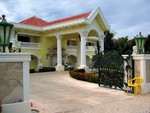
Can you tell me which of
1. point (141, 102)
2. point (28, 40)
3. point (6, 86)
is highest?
point (28, 40)

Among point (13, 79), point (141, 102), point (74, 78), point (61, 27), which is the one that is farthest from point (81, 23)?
point (13, 79)

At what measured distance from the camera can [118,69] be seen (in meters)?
10.9

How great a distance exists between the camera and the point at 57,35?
23078 mm

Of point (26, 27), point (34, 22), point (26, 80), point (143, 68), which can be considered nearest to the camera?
point (26, 80)

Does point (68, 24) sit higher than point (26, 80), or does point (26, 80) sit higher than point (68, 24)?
point (68, 24)

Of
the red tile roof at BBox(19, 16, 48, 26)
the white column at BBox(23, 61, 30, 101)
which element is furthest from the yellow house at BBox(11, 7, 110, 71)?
the white column at BBox(23, 61, 30, 101)

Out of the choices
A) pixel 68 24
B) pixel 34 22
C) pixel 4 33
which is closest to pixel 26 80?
pixel 4 33

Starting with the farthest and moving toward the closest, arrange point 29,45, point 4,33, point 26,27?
point 29,45 → point 26,27 → point 4,33

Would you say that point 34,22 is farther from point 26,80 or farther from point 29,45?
point 26,80

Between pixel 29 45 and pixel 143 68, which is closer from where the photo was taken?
pixel 143 68

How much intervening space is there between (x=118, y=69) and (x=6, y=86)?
669cm

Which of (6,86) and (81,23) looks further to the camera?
(81,23)

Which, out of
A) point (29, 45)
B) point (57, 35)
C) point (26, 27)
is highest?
point (26, 27)

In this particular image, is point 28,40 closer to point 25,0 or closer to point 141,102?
Result: point 25,0
